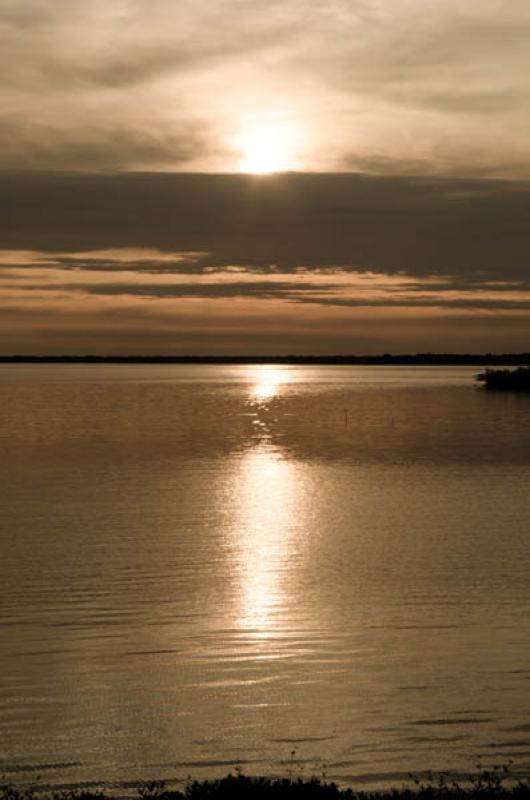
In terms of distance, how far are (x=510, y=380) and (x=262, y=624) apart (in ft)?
506

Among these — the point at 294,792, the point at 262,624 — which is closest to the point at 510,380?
the point at 262,624

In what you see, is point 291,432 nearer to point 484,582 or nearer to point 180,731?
point 484,582

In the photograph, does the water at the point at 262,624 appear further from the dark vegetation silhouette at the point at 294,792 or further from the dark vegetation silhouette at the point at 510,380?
the dark vegetation silhouette at the point at 510,380

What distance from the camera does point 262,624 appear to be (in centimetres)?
2161

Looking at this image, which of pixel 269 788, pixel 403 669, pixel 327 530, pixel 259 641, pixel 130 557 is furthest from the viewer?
pixel 327 530

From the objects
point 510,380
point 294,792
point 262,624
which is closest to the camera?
point 294,792

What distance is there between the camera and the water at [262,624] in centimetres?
1479

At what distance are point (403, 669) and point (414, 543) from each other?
44.7 feet

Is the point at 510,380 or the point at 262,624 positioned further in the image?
the point at 510,380

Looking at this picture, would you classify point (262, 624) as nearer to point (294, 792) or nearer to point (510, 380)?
point (294, 792)

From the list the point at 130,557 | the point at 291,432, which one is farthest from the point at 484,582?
the point at 291,432

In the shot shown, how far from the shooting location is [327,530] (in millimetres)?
34906

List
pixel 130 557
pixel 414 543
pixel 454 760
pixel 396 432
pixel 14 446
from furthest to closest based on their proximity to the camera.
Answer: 1. pixel 396 432
2. pixel 14 446
3. pixel 414 543
4. pixel 130 557
5. pixel 454 760

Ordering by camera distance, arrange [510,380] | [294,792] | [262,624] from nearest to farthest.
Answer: [294,792], [262,624], [510,380]
